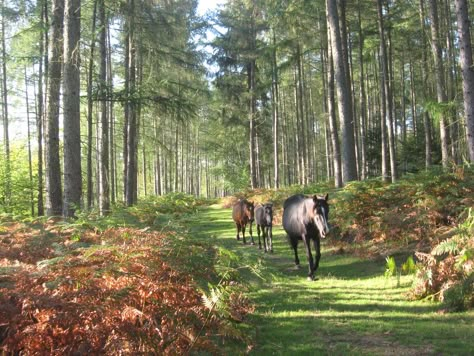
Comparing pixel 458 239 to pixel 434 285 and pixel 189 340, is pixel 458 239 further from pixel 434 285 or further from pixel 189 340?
pixel 189 340

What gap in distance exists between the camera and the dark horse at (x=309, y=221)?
814 cm

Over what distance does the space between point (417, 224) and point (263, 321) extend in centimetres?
510

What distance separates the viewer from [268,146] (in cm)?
3747

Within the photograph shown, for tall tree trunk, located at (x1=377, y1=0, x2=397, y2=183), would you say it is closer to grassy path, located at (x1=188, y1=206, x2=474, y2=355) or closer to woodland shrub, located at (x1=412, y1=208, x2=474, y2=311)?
grassy path, located at (x1=188, y1=206, x2=474, y2=355)

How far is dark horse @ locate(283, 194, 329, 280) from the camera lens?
8141mm

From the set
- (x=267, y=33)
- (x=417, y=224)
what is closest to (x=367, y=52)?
(x=267, y=33)

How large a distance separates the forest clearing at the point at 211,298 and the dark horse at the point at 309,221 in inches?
24.8

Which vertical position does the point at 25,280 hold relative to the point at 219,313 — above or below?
above

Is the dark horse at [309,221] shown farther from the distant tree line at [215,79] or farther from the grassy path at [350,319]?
the distant tree line at [215,79]

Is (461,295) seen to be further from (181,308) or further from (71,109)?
(71,109)

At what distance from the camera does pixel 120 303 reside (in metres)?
4.28

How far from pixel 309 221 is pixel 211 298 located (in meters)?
4.54

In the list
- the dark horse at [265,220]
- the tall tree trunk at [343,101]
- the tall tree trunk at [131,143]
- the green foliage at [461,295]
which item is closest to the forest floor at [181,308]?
the green foliage at [461,295]

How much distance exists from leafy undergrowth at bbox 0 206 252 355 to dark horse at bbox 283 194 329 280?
234cm
